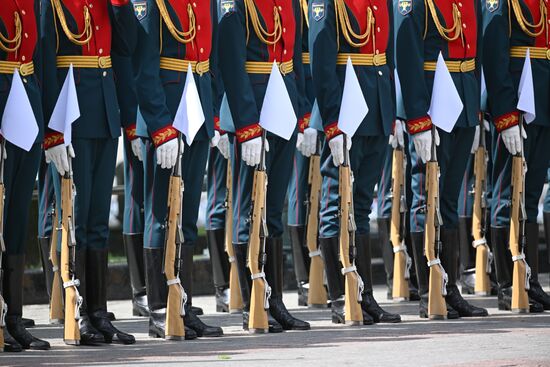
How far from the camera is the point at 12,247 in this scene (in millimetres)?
7121

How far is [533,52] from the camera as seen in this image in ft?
27.8

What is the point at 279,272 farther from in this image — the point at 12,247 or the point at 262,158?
the point at 12,247

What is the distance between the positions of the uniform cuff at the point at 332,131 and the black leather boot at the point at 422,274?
3.41 feet

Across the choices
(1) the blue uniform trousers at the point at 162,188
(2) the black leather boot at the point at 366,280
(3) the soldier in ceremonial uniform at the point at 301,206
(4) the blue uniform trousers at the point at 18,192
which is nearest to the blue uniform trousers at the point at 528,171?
(2) the black leather boot at the point at 366,280

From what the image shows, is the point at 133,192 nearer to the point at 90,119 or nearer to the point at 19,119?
the point at 90,119

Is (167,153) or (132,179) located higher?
(167,153)

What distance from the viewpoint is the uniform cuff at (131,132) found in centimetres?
814

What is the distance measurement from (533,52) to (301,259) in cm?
209

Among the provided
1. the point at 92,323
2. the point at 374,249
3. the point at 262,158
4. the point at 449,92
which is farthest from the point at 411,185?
the point at 374,249

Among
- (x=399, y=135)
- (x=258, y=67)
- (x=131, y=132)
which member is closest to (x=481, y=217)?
(x=399, y=135)

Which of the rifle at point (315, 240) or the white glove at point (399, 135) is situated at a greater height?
the white glove at point (399, 135)

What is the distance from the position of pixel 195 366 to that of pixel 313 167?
3.21 metres

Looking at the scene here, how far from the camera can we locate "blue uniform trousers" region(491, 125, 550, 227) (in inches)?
335

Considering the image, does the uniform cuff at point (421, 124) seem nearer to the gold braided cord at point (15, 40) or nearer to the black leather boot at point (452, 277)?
the black leather boot at point (452, 277)
